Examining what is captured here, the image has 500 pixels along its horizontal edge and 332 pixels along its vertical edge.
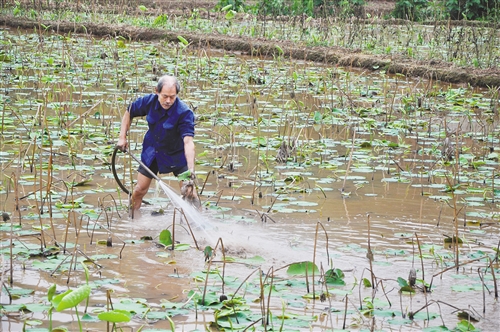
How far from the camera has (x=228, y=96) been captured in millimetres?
9828

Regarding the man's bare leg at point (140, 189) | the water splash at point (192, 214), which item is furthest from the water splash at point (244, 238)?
the man's bare leg at point (140, 189)

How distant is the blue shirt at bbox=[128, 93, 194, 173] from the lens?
533 centimetres

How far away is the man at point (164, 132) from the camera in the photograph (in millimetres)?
5199

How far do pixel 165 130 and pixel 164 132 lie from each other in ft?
0.07

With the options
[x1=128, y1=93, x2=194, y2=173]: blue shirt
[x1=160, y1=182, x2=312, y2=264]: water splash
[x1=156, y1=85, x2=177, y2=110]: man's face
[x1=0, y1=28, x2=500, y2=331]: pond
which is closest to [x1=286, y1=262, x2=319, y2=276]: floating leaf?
[x1=0, y1=28, x2=500, y2=331]: pond

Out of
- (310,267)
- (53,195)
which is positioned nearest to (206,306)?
(310,267)

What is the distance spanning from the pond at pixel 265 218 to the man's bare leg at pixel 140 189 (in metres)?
0.12

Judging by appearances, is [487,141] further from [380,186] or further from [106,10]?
[106,10]

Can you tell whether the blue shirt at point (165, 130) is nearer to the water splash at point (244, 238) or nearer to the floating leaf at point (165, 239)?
the water splash at point (244, 238)

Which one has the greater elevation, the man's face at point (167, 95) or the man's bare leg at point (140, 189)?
the man's face at point (167, 95)

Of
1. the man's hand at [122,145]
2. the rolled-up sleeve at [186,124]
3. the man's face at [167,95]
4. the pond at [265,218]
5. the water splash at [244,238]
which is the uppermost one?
the man's face at [167,95]

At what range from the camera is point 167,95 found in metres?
5.17

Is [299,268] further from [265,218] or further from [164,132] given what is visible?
[164,132]

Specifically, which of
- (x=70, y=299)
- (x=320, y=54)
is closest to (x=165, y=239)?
(x=70, y=299)
